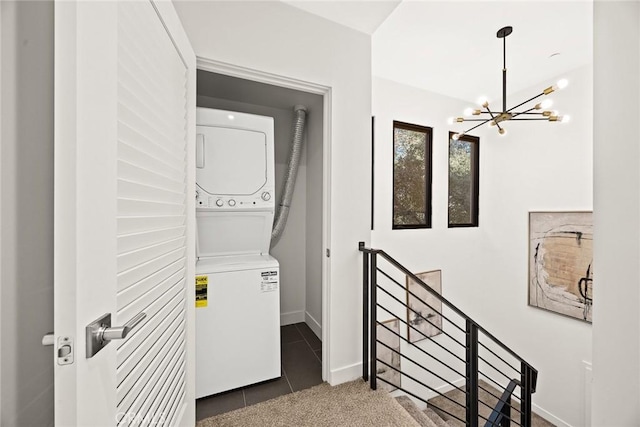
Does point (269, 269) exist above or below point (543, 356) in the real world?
above

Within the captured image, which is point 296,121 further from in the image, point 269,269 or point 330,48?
point 269,269

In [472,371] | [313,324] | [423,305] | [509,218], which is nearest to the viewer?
[472,371]

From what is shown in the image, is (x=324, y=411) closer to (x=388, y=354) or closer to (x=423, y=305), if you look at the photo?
(x=388, y=354)

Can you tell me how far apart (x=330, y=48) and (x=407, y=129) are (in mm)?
1601

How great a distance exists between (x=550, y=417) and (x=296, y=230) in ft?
10.8

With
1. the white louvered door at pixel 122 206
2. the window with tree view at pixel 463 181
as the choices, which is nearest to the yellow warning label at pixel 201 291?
the white louvered door at pixel 122 206

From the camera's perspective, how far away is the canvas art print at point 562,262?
2.52 metres

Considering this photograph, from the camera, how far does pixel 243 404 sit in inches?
61.1

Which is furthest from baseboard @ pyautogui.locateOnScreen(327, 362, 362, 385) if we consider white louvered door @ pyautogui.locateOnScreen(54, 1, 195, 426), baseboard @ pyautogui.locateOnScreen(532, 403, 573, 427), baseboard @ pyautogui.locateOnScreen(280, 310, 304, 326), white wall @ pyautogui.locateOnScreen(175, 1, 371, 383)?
baseboard @ pyautogui.locateOnScreen(532, 403, 573, 427)

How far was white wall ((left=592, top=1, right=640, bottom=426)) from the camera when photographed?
59 centimetres

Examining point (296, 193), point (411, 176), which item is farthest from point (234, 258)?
point (411, 176)

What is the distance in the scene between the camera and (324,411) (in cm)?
147

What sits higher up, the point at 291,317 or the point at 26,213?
the point at 26,213

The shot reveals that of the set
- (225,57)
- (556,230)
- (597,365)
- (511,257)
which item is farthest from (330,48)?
(511,257)
